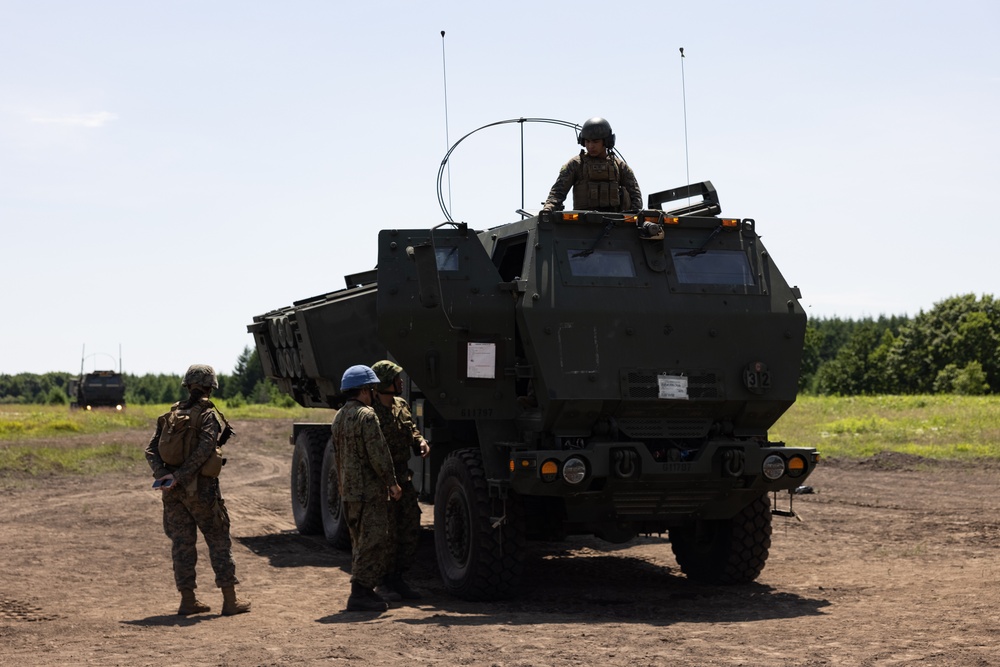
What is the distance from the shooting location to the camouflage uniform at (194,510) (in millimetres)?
8977

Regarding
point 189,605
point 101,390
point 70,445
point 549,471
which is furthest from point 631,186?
point 101,390

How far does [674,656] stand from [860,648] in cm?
106

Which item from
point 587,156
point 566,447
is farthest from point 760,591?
→ point 587,156

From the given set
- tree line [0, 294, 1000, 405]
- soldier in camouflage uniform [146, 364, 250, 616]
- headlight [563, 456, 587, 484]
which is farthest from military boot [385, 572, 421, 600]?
tree line [0, 294, 1000, 405]

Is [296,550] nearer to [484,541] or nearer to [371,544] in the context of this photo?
[371,544]

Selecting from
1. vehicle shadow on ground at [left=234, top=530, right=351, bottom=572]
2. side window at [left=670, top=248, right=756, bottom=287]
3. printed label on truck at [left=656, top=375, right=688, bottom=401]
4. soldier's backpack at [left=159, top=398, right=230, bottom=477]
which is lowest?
vehicle shadow on ground at [left=234, top=530, right=351, bottom=572]

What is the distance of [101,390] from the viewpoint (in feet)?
176

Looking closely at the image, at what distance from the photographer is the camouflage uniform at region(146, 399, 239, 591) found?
898 cm

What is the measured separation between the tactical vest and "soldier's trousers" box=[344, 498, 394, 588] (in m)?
3.15

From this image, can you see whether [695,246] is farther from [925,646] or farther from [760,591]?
[925,646]

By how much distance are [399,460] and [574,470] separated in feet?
4.85

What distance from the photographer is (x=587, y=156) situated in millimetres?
10719

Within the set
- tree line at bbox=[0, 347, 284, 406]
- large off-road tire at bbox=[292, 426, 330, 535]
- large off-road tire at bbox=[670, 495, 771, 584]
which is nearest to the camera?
large off-road tire at bbox=[670, 495, 771, 584]

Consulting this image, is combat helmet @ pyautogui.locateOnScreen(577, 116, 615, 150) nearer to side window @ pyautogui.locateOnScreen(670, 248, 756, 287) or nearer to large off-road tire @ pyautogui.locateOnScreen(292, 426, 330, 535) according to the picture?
side window @ pyautogui.locateOnScreen(670, 248, 756, 287)
